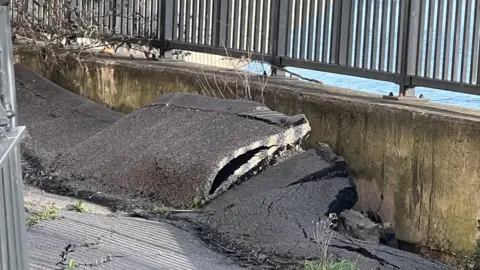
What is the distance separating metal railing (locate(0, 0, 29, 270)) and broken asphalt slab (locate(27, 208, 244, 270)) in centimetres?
187

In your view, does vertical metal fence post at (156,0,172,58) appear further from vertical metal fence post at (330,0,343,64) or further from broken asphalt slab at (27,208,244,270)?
broken asphalt slab at (27,208,244,270)

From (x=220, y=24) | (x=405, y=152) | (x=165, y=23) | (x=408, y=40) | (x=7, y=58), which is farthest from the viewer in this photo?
(x=165, y=23)

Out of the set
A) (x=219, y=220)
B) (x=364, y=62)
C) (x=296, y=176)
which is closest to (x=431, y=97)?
(x=364, y=62)

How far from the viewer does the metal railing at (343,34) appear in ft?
22.9

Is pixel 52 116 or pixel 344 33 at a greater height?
pixel 344 33

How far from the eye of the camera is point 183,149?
24.3ft

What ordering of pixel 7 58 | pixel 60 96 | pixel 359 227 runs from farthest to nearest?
pixel 60 96
pixel 359 227
pixel 7 58

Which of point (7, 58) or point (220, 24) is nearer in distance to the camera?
point (7, 58)

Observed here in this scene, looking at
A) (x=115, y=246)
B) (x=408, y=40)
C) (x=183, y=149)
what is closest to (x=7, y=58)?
(x=115, y=246)

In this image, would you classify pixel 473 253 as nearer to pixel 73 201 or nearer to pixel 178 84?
pixel 73 201

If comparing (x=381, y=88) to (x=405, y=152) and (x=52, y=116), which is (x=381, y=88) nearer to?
(x=405, y=152)

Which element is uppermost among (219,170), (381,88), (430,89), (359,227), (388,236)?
(430,89)

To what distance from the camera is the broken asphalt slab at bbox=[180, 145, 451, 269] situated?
226 inches

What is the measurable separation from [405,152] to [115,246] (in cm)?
249
